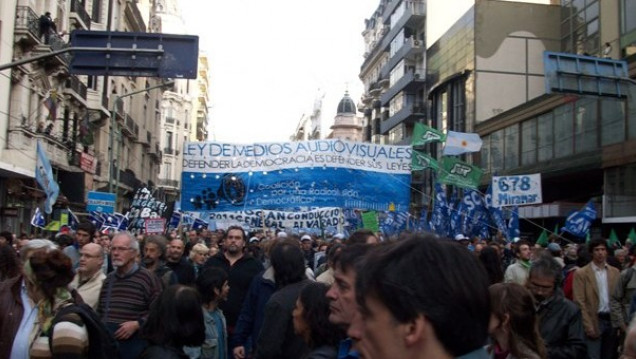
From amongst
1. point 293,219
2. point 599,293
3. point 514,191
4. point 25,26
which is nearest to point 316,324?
point 599,293

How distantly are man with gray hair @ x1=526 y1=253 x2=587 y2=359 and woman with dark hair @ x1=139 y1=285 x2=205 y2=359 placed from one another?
241 centimetres

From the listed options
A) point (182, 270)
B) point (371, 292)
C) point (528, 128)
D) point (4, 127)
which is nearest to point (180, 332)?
point (371, 292)

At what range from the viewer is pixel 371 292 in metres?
1.66

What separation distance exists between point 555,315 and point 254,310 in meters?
2.59

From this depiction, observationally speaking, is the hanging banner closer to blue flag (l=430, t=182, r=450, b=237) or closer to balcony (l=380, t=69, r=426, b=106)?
blue flag (l=430, t=182, r=450, b=237)

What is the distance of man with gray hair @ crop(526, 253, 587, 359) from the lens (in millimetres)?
4840

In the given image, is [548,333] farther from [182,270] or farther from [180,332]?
[182,270]

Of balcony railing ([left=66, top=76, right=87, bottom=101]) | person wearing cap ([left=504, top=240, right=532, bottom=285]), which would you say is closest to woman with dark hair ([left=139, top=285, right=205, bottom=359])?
person wearing cap ([left=504, top=240, right=532, bottom=285])

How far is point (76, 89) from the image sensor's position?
3262cm

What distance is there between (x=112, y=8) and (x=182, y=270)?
3541 centimetres

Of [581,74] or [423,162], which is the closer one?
[581,74]

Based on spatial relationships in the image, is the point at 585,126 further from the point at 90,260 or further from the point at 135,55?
the point at 90,260

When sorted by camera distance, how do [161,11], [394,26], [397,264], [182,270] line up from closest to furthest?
[397,264] < [182,270] < [394,26] < [161,11]

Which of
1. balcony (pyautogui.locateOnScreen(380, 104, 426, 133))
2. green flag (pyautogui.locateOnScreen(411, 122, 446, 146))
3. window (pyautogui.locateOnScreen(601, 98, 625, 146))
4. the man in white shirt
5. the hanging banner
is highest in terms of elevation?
balcony (pyautogui.locateOnScreen(380, 104, 426, 133))
